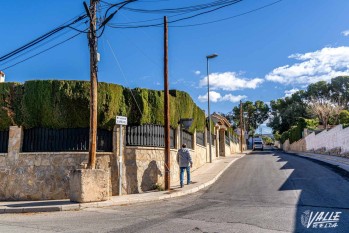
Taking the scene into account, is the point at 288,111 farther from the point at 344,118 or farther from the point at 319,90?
the point at 344,118

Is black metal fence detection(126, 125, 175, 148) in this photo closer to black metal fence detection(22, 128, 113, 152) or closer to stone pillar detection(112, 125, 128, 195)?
stone pillar detection(112, 125, 128, 195)

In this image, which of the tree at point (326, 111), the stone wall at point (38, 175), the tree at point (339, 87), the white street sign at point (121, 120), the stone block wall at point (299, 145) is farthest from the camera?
the tree at point (339, 87)

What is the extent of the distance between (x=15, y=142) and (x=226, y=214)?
28.8 feet

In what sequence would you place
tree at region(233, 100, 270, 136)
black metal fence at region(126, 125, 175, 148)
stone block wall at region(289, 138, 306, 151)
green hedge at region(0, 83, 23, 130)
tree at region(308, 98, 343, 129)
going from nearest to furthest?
green hedge at region(0, 83, 23, 130) → black metal fence at region(126, 125, 175, 148) → stone block wall at region(289, 138, 306, 151) → tree at region(308, 98, 343, 129) → tree at region(233, 100, 270, 136)

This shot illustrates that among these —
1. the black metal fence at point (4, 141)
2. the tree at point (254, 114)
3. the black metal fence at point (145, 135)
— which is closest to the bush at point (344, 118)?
the black metal fence at point (145, 135)

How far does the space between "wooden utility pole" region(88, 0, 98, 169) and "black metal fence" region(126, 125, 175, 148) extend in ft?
7.34

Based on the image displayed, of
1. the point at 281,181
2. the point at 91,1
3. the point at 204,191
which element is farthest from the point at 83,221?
the point at 281,181

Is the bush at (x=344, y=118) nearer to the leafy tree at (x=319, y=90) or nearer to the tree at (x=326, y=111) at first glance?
the tree at (x=326, y=111)

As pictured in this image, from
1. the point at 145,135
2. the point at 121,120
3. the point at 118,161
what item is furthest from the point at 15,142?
the point at 145,135

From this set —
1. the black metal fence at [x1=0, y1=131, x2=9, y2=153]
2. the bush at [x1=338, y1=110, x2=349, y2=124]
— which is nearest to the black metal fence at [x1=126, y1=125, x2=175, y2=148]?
the black metal fence at [x1=0, y1=131, x2=9, y2=153]

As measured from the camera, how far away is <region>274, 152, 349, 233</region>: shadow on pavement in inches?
273

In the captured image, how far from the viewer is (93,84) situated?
1175 centimetres

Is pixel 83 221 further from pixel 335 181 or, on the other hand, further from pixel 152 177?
pixel 335 181

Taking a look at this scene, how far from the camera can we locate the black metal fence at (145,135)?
44.8 feet
